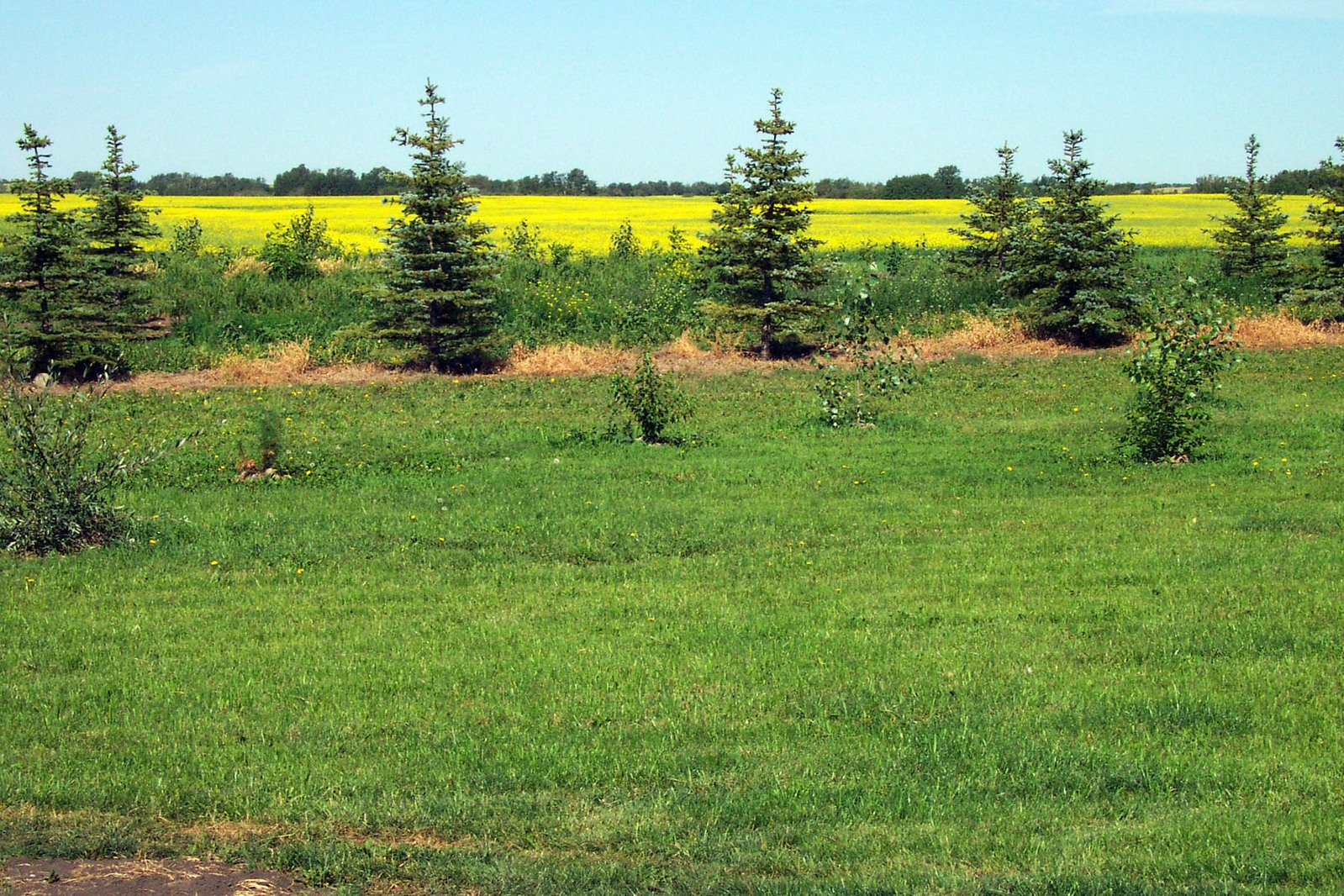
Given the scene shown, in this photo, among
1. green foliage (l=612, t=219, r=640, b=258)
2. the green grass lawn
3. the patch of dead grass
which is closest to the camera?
the green grass lawn

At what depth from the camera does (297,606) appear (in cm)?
846

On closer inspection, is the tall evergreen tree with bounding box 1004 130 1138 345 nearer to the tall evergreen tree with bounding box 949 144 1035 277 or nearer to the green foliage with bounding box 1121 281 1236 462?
the tall evergreen tree with bounding box 949 144 1035 277

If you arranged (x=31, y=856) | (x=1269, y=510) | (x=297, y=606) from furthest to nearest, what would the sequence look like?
(x=1269, y=510) < (x=297, y=606) < (x=31, y=856)

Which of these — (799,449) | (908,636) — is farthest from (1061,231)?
(908,636)

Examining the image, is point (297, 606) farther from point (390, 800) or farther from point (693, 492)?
point (693, 492)

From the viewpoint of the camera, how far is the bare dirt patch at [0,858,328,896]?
4566 millimetres

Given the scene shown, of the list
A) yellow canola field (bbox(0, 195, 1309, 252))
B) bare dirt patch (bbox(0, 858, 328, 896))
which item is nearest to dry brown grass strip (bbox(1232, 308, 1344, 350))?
yellow canola field (bbox(0, 195, 1309, 252))

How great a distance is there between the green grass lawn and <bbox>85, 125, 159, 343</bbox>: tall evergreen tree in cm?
1222

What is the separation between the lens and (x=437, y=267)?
951 inches

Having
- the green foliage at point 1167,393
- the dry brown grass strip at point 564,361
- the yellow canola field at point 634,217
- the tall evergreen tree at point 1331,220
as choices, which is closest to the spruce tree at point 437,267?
the dry brown grass strip at point 564,361

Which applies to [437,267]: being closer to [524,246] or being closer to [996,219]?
[524,246]

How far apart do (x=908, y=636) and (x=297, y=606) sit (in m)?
4.22

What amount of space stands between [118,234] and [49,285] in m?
2.33

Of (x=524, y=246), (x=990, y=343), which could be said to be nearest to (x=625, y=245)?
(x=524, y=246)
